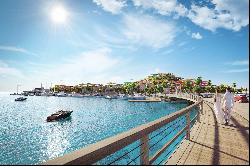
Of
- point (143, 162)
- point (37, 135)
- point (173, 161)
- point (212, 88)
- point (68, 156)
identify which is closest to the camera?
point (68, 156)

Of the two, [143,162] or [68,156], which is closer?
[68,156]

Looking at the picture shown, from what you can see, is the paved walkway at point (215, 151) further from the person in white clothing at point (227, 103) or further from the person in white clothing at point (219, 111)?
the person in white clothing at point (219, 111)

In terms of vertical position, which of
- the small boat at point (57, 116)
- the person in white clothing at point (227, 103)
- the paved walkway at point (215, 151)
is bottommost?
the small boat at point (57, 116)

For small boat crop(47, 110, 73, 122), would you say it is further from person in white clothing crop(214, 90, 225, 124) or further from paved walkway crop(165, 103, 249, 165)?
paved walkway crop(165, 103, 249, 165)

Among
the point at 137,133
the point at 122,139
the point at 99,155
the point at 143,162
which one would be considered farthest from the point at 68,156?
the point at 143,162

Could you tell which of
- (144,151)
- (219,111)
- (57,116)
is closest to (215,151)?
(144,151)

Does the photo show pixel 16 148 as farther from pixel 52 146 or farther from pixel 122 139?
pixel 122 139

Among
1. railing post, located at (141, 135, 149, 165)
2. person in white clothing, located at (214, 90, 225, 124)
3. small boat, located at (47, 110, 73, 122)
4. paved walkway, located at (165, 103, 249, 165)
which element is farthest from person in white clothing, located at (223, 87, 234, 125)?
small boat, located at (47, 110, 73, 122)

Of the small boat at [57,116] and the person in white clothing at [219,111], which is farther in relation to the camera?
the small boat at [57,116]

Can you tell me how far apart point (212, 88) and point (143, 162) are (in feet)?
420

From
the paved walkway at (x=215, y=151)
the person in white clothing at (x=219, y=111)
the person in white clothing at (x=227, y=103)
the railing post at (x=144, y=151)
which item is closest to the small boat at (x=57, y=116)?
the person in white clothing at (x=219, y=111)

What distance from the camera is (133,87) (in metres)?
161

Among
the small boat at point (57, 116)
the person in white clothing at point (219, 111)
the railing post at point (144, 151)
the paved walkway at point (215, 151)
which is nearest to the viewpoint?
the paved walkway at point (215, 151)

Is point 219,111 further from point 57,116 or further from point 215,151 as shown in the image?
point 57,116
